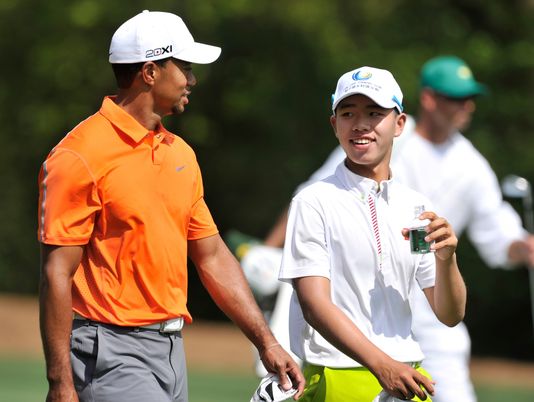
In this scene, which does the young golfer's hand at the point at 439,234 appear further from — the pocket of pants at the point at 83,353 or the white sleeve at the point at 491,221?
the white sleeve at the point at 491,221

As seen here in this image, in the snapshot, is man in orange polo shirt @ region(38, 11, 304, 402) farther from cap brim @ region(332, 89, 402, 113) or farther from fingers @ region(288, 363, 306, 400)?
cap brim @ region(332, 89, 402, 113)

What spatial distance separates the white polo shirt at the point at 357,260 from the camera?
5.58m

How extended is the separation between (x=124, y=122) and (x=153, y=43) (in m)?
0.38

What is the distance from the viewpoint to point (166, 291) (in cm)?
567

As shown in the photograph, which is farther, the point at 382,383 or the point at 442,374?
the point at 442,374

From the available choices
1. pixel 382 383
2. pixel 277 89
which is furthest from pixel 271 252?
pixel 277 89

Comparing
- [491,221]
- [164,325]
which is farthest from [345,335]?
[491,221]

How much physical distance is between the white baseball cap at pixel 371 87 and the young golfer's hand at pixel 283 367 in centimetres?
111

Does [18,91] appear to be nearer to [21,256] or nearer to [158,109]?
[21,256]

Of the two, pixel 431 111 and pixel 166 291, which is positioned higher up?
pixel 431 111

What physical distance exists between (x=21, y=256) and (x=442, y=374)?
16.9 metres

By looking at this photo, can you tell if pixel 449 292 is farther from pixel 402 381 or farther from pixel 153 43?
pixel 153 43

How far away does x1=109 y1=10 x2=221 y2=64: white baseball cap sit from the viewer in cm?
577

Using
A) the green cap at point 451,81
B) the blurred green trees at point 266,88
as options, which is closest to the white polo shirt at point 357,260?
the green cap at point 451,81
